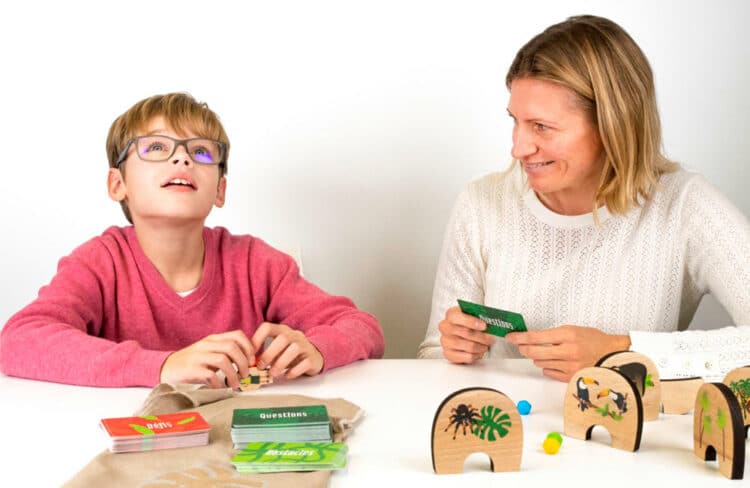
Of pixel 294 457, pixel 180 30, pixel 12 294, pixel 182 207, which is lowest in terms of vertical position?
pixel 12 294

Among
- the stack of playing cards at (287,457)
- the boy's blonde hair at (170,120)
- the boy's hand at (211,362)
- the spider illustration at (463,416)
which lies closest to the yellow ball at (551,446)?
the spider illustration at (463,416)

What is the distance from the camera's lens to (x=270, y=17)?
9.46 ft

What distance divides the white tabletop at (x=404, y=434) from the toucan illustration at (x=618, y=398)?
0.06 m

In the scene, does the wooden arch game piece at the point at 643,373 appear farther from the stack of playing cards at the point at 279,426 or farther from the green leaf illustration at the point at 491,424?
the stack of playing cards at the point at 279,426

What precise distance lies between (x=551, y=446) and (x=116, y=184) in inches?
50.7

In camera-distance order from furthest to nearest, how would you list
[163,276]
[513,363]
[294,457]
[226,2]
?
1. [226,2]
2. [163,276]
3. [513,363]
4. [294,457]

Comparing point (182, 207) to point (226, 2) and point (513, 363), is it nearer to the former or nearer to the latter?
point (513, 363)

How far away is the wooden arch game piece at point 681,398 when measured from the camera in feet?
5.10

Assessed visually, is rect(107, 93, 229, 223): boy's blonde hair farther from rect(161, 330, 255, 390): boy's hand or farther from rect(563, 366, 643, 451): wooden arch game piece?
rect(563, 366, 643, 451): wooden arch game piece

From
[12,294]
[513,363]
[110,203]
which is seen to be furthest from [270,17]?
[513,363]

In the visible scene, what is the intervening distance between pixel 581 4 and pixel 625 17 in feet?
0.48

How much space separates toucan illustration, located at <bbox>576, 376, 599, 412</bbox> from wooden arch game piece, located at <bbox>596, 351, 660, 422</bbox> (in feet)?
0.30

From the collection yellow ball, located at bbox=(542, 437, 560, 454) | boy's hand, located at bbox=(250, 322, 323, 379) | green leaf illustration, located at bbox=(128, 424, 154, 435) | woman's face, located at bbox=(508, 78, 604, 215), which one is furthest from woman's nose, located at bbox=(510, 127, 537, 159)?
green leaf illustration, located at bbox=(128, 424, 154, 435)

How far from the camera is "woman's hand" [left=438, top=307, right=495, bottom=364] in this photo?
187cm
